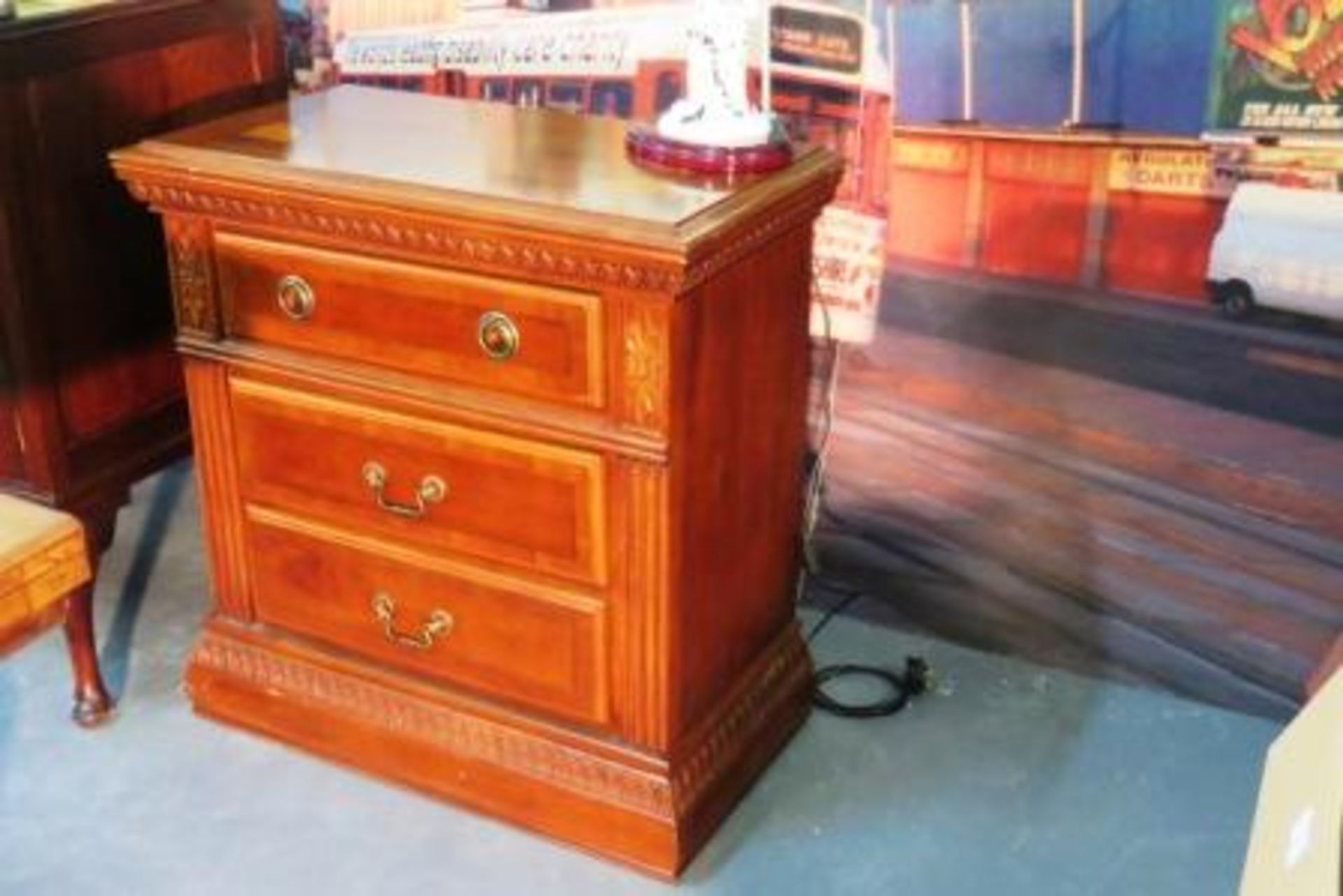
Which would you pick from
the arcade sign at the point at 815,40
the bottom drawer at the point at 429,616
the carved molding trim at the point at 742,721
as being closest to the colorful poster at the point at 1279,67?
the arcade sign at the point at 815,40

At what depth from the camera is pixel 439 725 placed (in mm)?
2045

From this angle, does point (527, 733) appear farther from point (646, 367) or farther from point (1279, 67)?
point (1279, 67)

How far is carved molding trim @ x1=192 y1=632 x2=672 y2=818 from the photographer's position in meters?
1.94

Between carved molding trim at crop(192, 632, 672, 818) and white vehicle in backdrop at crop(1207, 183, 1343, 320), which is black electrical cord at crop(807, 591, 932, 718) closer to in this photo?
carved molding trim at crop(192, 632, 672, 818)

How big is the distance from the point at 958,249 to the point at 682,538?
0.64 meters

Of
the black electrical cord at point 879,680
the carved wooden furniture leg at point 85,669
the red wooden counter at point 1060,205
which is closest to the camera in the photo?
the red wooden counter at point 1060,205

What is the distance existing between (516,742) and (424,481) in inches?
14.1

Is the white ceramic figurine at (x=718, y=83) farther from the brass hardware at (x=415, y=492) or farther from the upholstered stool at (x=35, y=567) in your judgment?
the upholstered stool at (x=35, y=567)

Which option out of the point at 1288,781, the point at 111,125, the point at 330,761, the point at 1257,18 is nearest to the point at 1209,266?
the point at 1257,18

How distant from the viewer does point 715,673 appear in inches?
79.7

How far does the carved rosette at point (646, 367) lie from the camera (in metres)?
1.70

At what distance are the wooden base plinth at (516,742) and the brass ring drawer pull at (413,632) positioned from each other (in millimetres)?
62

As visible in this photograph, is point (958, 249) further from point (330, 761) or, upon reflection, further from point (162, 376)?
point (162, 376)

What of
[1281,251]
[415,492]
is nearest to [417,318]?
[415,492]
